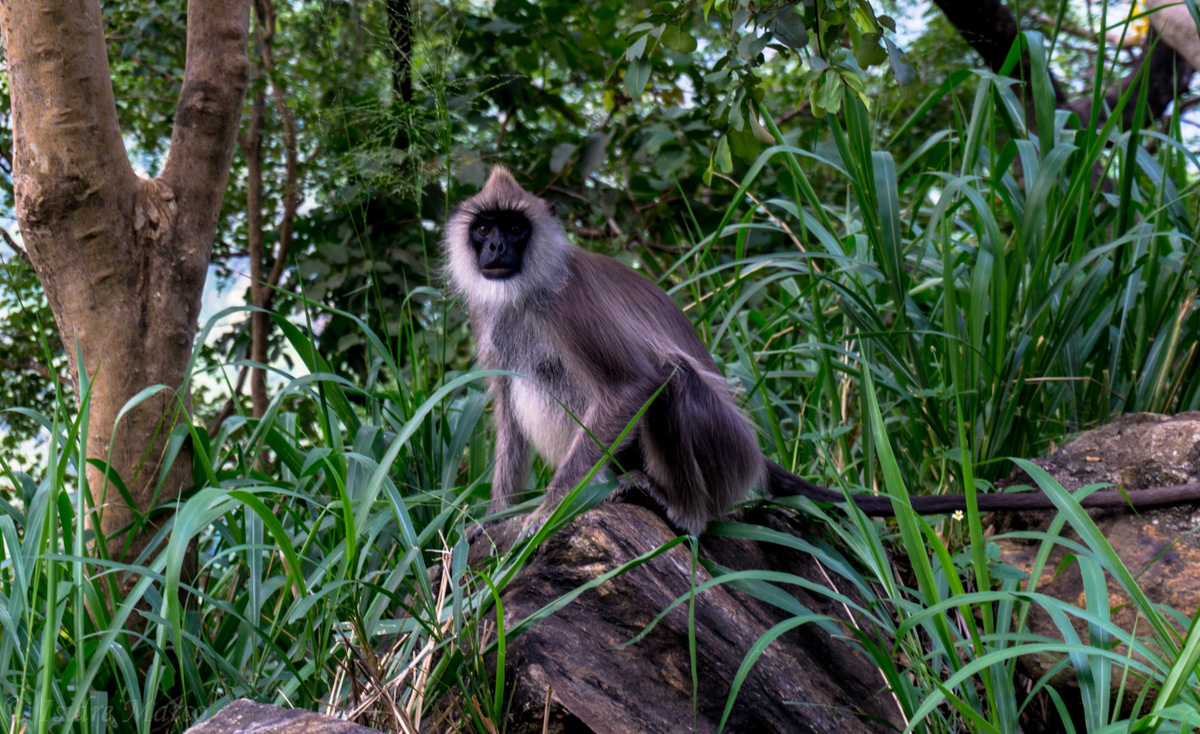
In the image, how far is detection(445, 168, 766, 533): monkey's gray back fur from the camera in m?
2.94

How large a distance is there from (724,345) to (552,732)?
3358 mm

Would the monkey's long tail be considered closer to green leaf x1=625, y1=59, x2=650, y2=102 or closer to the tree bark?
green leaf x1=625, y1=59, x2=650, y2=102

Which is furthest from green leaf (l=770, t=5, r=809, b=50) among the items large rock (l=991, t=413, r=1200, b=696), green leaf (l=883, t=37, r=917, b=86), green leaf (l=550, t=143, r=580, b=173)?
green leaf (l=550, t=143, r=580, b=173)

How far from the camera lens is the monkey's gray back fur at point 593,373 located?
2.94 meters

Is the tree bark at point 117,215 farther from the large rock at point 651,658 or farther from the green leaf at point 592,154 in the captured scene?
the green leaf at point 592,154

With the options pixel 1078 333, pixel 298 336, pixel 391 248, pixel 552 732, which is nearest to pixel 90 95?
pixel 298 336

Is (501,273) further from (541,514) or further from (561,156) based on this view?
(561,156)

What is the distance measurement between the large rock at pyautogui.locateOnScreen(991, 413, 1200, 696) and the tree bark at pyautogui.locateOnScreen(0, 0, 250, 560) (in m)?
2.46

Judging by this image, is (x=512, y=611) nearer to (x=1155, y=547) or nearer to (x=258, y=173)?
(x=1155, y=547)

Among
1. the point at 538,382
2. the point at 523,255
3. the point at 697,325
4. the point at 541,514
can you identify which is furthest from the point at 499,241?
the point at 541,514

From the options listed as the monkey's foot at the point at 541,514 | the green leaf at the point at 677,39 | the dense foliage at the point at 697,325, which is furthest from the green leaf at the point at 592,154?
the green leaf at the point at 677,39

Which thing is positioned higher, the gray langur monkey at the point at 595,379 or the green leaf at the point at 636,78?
the green leaf at the point at 636,78

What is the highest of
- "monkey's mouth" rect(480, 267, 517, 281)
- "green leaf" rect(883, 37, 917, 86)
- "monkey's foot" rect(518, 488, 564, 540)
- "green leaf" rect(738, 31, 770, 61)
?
"green leaf" rect(738, 31, 770, 61)

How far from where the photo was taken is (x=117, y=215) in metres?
2.66
